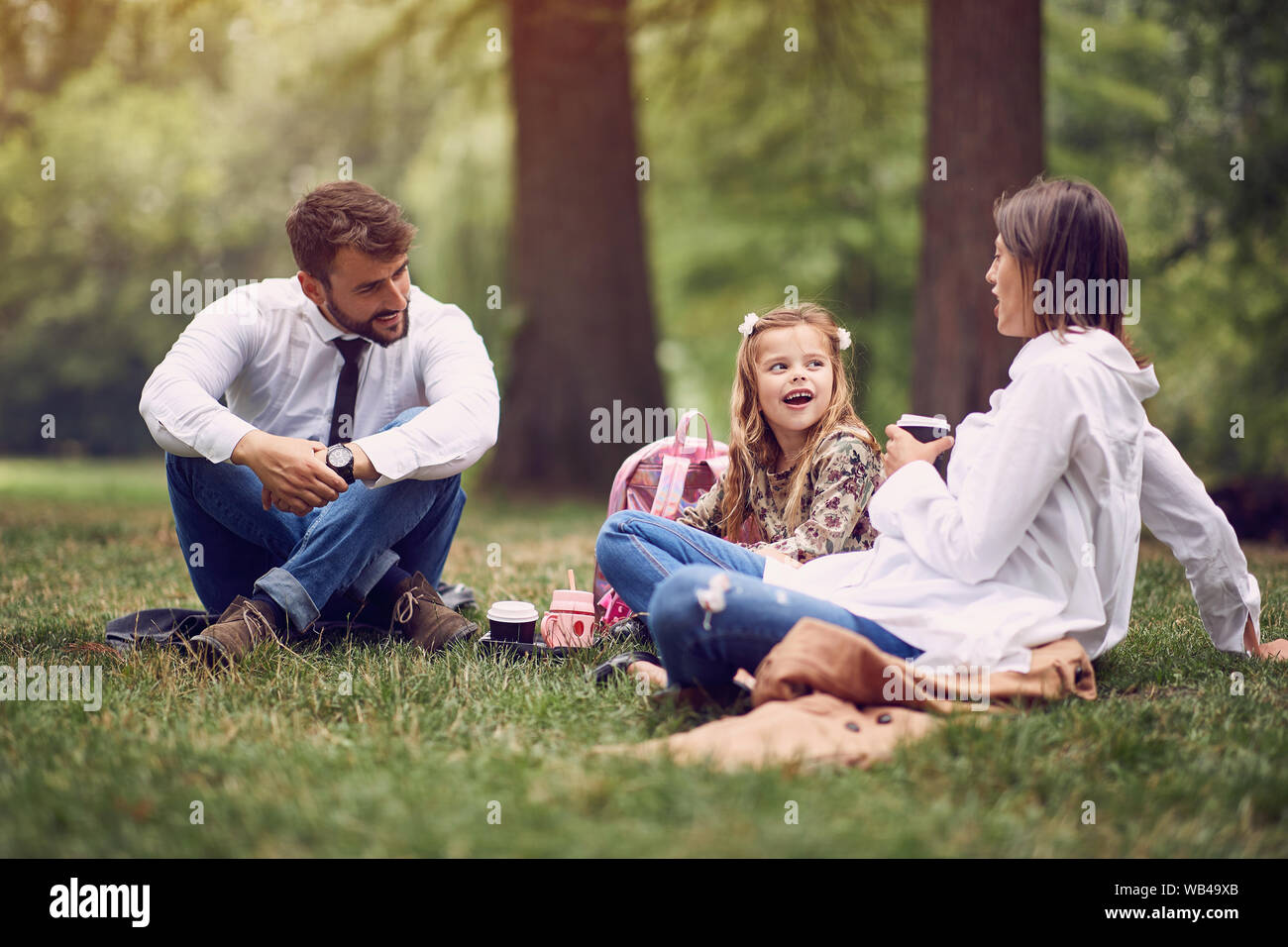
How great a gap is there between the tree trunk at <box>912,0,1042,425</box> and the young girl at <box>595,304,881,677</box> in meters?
2.73

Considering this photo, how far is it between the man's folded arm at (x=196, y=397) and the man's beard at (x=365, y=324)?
35 centimetres

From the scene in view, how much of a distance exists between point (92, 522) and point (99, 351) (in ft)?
60.7

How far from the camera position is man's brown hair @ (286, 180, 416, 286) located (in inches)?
144

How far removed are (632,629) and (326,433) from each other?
1.30 metres

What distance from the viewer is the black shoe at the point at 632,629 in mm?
3564

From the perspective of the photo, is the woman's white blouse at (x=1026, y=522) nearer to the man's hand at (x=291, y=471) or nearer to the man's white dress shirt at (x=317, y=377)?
the man's white dress shirt at (x=317, y=377)

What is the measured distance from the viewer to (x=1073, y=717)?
260 cm

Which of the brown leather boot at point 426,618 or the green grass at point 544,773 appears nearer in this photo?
the green grass at point 544,773

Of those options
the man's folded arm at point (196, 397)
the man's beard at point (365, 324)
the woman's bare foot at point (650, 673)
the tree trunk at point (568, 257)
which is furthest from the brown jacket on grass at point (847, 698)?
the tree trunk at point (568, 257)

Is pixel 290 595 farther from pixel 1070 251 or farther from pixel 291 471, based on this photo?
pixel 1070 251

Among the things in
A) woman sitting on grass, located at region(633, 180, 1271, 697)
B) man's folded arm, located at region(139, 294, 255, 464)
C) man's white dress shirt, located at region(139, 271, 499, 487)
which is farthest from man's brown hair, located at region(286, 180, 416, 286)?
woman sitting on grass, located at region(633, 180, 1271, 697)

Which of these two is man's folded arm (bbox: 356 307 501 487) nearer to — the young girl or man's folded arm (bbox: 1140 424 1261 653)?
the young girl
